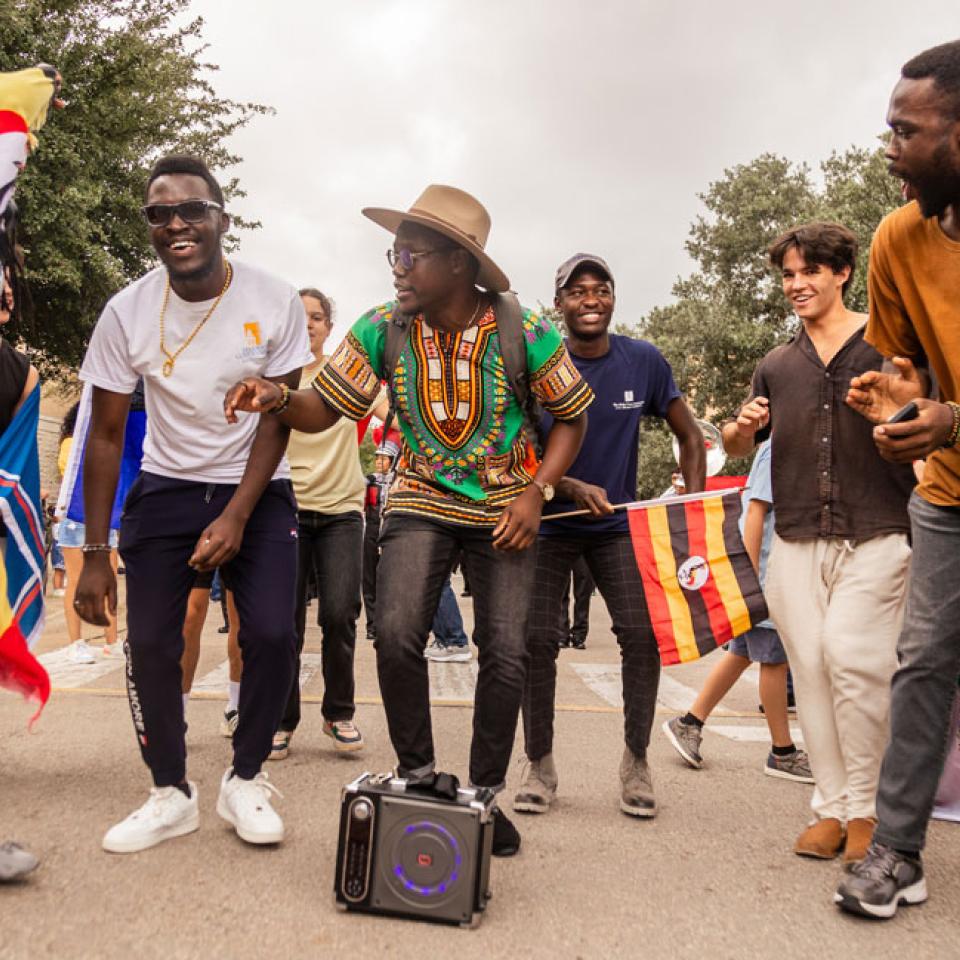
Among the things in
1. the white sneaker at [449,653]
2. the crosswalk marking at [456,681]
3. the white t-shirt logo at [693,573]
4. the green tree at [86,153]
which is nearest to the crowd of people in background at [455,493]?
the white t-shirt logo at [693,573]

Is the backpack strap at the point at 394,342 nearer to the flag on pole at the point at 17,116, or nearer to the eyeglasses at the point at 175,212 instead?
the eyeglasses at the point at 175,212

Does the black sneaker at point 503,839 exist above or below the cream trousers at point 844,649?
below

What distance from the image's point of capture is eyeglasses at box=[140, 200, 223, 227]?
13.4 feet

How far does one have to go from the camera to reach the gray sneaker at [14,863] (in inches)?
129

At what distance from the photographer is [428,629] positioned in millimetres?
3896

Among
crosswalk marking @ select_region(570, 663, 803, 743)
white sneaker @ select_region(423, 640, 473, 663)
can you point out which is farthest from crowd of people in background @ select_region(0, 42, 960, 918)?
white sneaker @ select_region(423, 640, 473, 663)

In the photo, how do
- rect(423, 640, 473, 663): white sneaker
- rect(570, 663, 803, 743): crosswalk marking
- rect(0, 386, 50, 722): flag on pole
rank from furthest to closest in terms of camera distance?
rect(423, 640, 473, 663): white sneaker
rect(570, 663, 803, 743): crosswalk marking
rect(0, 386, 50, 722): flag on pole

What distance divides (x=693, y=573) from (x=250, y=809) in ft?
6.73

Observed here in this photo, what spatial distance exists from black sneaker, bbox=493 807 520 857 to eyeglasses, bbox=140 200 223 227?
7.65ft

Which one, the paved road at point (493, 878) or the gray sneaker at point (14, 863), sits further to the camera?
the gray sneaker at point (14, 863)

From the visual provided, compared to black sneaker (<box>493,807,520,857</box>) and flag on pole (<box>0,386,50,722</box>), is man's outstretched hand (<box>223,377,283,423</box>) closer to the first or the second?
flag on pole (<box>0,386,50,722</box>)

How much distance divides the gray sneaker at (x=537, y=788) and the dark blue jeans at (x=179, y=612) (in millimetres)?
1096

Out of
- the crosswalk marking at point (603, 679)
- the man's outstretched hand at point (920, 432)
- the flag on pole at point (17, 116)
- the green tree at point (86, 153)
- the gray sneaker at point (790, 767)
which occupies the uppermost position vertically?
the green tree at point (86, 153)

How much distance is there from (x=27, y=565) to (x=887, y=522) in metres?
3.13
